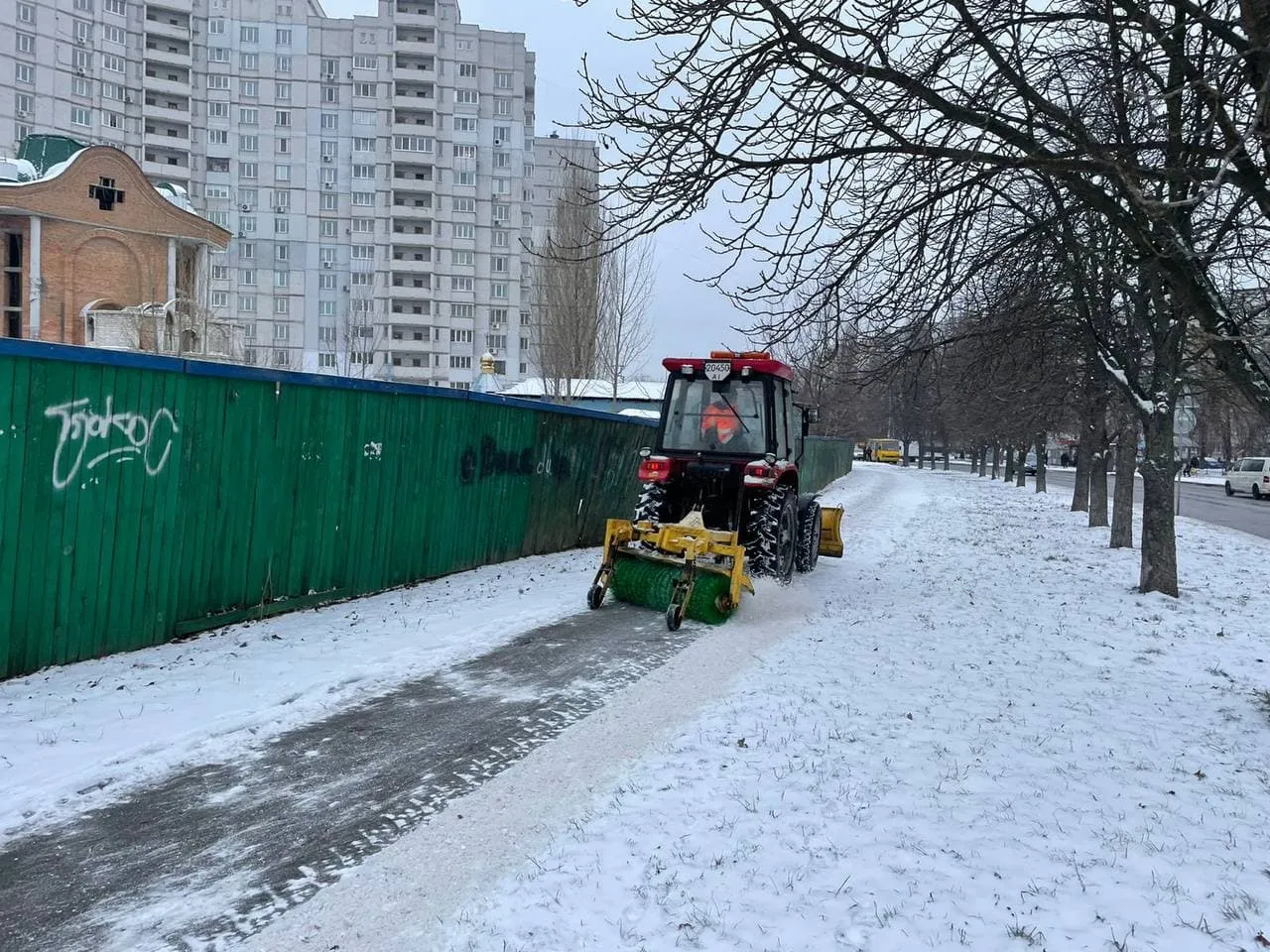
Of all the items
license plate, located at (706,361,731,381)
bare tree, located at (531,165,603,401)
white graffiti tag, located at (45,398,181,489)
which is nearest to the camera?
white graffiti tag, located at (45,398,181,489)

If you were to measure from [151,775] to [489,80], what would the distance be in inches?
2793

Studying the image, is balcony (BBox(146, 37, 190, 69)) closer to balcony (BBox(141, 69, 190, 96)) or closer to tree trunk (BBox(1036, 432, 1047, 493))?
balcony (BBox(141, 69, 190, 96))

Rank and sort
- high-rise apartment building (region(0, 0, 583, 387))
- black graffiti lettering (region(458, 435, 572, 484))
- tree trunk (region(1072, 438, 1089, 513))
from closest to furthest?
1. black graffiti lettering (region(458, 435, 572, 484))
2. tree trunk (region(1072, 438, 1089, 513))
3. high-rise apartment building (region(0, 0, 583, 387))

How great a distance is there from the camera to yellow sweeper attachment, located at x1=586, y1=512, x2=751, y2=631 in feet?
27.1

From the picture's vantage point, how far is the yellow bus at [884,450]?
259ft

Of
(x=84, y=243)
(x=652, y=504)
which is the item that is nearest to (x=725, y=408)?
(x=652, y=504)

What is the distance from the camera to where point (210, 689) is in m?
5.62

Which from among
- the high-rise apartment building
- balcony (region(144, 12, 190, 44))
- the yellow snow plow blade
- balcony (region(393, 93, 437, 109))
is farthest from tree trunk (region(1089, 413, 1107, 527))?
balcony (region(144, 12, 190, 44))

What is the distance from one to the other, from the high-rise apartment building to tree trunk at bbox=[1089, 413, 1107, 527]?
47.2 metres

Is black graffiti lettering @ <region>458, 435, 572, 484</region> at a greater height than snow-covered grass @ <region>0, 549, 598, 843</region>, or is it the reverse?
black graffiti lettering @ <region>458, 435, 572, 484</region>

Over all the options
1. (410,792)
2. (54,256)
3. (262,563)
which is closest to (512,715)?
(410,792)

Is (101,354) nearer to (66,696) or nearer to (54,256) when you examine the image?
(66,696)

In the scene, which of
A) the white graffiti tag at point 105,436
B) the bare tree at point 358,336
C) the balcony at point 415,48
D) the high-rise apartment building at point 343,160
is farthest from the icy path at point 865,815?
the balcony at point 415,48

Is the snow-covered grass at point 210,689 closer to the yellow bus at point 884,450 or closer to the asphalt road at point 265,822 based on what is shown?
the asphalt road at point 265,822
